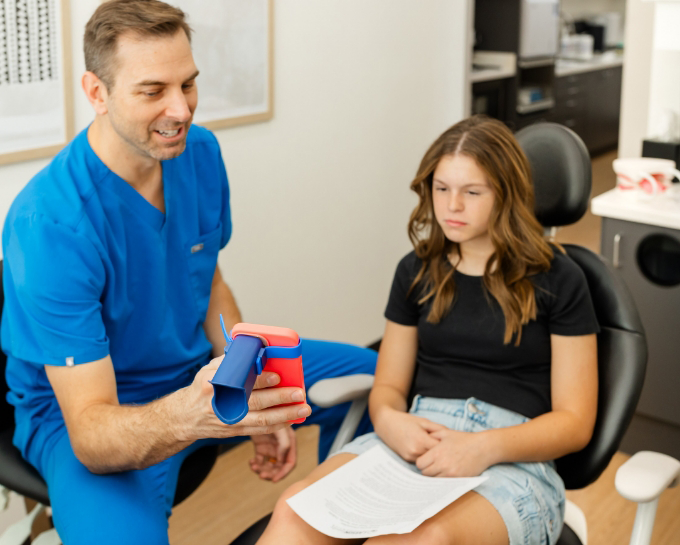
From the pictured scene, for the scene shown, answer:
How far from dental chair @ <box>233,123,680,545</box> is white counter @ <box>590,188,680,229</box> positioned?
56 centimetres

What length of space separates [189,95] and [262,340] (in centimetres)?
66

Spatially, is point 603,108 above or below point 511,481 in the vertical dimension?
above

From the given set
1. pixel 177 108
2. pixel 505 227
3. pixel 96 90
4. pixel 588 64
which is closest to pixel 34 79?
pixel 96 90

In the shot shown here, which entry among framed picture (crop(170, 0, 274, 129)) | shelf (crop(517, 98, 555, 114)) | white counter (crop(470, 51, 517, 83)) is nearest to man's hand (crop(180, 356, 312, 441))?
framed picture (crop(170, 0, 274, 129))

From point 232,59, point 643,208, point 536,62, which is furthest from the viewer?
point 536,62

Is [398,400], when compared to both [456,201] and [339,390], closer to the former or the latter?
[339,390]

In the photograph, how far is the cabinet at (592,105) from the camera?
209 inches

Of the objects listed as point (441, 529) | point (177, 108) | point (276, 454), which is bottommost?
point (276, 454)

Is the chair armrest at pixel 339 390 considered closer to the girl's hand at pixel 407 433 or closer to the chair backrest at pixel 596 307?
the girl's hand at pixel 407 433

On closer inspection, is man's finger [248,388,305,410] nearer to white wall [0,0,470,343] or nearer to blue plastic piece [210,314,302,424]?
blue plastic piece [210,314,302,424]

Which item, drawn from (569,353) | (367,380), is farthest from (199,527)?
(569,353)

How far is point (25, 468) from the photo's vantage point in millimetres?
1282

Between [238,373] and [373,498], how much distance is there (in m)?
0.53

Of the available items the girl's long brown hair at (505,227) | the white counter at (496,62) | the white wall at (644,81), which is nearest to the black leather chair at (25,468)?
the girl's long brown hair at (505,227)
